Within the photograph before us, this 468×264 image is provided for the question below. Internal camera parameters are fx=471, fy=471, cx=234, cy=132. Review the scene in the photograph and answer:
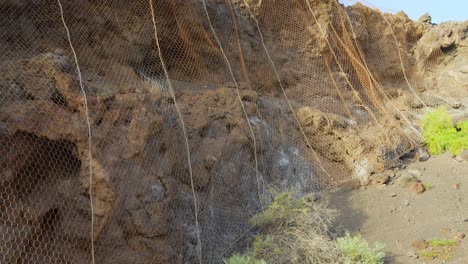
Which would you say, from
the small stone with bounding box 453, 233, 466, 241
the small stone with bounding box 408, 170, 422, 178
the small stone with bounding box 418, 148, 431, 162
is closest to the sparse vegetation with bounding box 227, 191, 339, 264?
the small stone with bounding box 453, 233, 466, 241

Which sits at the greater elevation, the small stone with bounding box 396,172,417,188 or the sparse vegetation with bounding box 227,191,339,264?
the small stone with bounding box 396,172,417,188

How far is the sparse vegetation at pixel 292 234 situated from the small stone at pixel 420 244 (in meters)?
0.95

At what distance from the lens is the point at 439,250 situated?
16.2 feet

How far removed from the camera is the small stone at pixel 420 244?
16.6 ft

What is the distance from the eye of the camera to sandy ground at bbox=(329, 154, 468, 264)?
524 centimetres

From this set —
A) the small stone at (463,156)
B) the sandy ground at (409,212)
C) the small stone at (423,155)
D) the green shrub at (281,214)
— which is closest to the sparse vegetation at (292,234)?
the green shrub at (281,214)

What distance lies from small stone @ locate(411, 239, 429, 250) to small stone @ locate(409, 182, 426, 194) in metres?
1.44

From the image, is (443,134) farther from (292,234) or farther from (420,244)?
(292,234)

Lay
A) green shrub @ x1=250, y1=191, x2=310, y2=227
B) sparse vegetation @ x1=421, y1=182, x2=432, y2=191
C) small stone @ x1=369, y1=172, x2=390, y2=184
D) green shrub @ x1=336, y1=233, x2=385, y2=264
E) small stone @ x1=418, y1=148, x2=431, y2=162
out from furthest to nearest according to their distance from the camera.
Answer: small stone @ x1=418, y1=148, x2=431, y2=162
small stone @ x1=369, y1=172, x2=390, y2=184
sparse vegetation @ x1=421, y1=182, x2=432, y2=191
green shrub @ x1=250, y1=191, x2=310, y2=227
green shrub @ x1=336, y1=233, x2=385, y2=264

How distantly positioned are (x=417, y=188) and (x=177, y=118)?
3498 millimetres

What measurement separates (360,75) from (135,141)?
19.9 feet

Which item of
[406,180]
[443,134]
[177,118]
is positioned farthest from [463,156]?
[177,118]

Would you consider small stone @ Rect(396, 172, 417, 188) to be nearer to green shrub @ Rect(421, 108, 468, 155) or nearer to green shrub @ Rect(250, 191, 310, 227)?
green shrub @ Rect(421, 108, 468, 155)

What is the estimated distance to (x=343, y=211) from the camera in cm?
611
